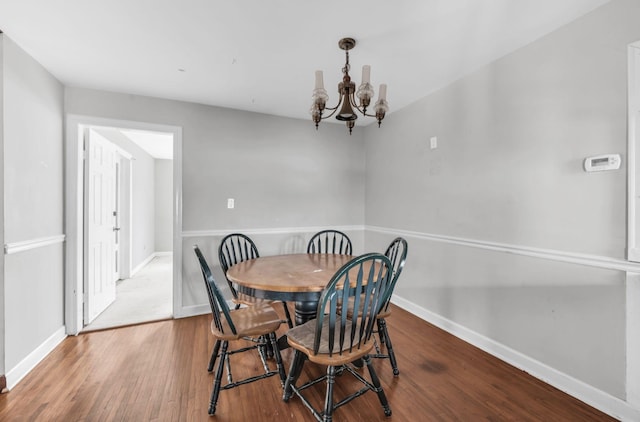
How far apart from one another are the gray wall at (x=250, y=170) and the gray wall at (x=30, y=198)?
1.55ft

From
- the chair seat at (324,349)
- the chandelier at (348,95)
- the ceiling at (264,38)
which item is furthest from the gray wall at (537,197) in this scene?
the chair seat at (324,349)

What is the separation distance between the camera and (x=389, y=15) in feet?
5.63

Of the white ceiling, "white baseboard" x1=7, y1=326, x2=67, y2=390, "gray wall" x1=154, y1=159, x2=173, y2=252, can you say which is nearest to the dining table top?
"white baseboard" x1=7, y1=326, x2=67, y2=390

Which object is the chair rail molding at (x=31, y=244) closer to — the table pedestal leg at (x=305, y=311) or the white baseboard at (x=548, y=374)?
the table pedestal leg at (x=305, y=311)

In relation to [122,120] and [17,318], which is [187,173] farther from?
[17,318]

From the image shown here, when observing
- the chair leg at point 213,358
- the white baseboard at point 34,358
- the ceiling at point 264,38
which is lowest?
the white baseboard at point 34,358

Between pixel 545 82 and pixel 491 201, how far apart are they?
90 centimetres

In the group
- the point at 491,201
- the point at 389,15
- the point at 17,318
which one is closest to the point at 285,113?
the point at 389,15

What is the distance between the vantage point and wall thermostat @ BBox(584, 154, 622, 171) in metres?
1.60

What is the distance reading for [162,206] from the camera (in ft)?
22.7

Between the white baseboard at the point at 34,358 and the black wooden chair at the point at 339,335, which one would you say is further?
the white baseboard at the point at 34,358

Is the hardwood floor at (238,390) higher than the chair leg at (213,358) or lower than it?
lower

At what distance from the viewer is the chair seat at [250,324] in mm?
1693

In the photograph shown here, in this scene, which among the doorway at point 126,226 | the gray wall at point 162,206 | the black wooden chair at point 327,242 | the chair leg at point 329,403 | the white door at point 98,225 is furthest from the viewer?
the gray wall at point 162,206
